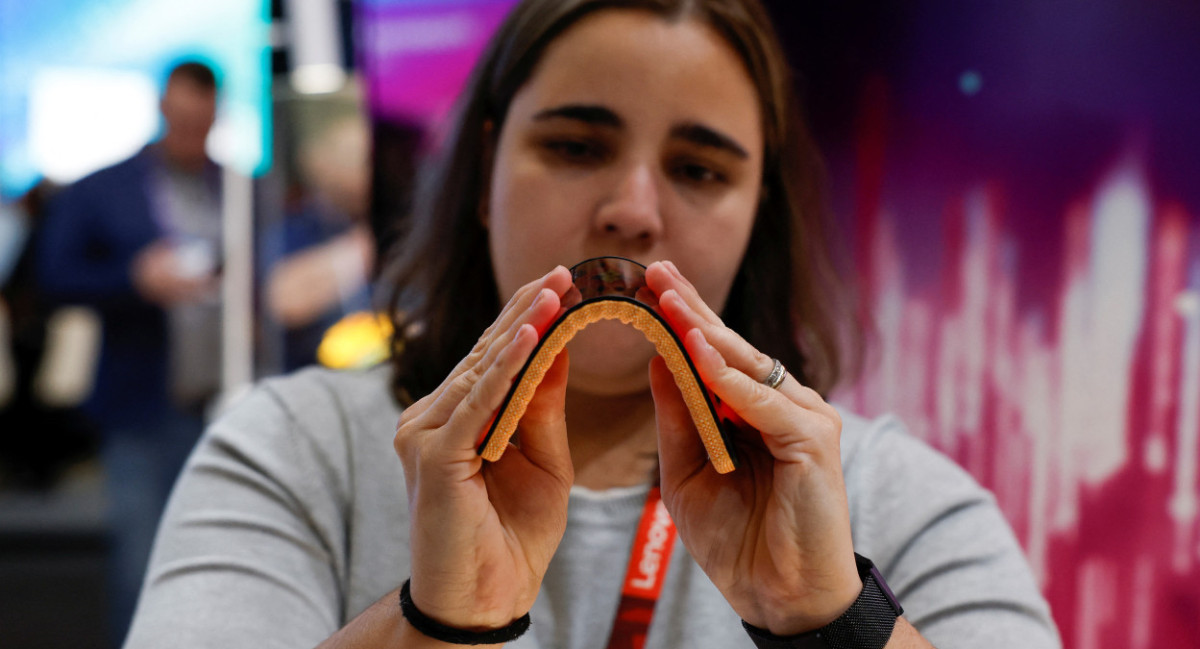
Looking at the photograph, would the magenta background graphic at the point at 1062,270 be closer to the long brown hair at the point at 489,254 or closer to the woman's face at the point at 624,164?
the long brown hair at the point at 489,254

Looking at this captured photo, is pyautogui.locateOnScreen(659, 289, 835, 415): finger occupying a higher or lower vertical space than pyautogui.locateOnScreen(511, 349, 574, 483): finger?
higher

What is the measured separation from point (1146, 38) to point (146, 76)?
297 cm

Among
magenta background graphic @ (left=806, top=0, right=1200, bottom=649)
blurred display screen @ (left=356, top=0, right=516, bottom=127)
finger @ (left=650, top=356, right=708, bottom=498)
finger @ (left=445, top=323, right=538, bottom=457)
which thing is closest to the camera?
finger @ (left=445, top=323, right=538, bottom=457)

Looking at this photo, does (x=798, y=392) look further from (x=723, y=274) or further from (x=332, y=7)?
(x=332, y=7)

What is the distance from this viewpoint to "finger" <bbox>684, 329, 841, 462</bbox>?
0.60m

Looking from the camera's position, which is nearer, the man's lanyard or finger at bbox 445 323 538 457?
finger at bbox 445 323 538 457

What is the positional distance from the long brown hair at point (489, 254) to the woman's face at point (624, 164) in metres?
0.04

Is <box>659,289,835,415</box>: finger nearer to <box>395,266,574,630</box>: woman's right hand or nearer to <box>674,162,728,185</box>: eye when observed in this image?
<box>395,266,574,630</box>: woman's right hand

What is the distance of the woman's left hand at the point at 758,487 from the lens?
0.61 meters

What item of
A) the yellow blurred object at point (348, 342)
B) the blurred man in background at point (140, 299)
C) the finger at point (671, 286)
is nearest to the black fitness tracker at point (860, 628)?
the finger at point (671, 286)

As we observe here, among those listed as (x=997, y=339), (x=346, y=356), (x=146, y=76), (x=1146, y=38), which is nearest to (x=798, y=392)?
(x=997, y=339)

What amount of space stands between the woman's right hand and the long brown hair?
322 mm

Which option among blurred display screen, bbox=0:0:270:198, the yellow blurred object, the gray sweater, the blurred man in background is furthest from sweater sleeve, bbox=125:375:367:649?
blurred display screen, bbox=0:0:270:198

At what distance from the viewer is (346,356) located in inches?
85.3
